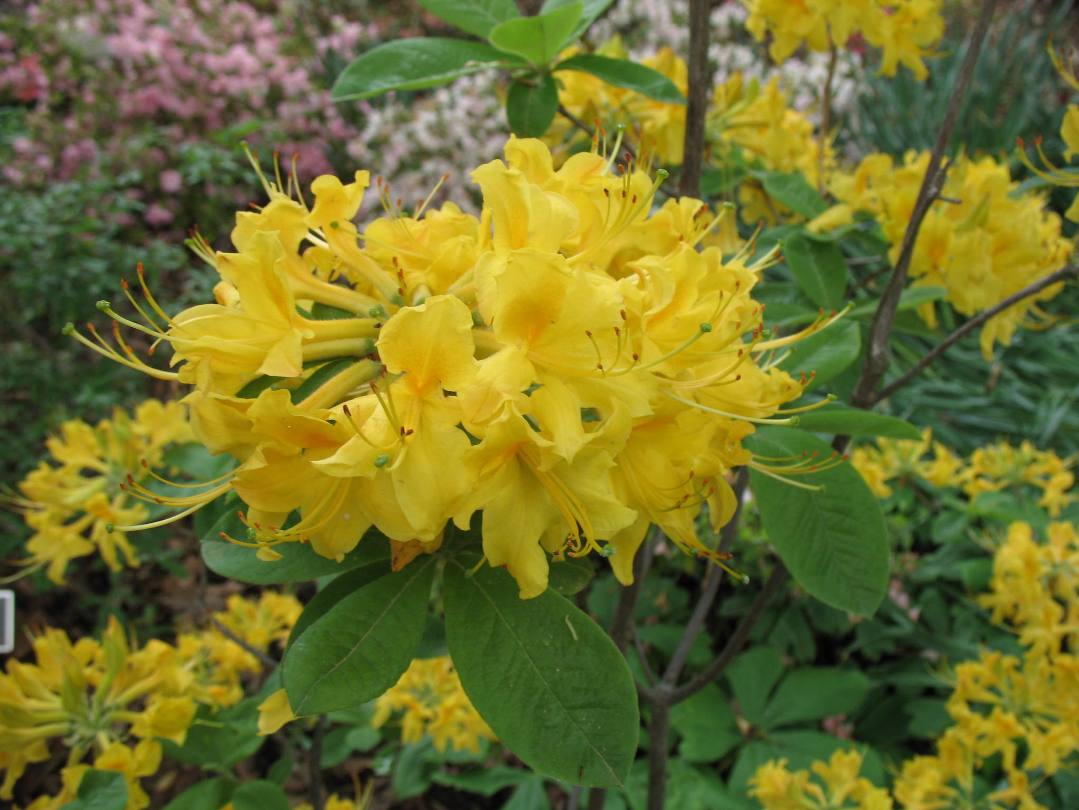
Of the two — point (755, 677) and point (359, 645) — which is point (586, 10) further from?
point (755, 677)

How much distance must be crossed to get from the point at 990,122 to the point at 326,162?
379cm

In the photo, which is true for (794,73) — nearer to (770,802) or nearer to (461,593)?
(770,802)

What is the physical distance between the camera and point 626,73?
1028 millimetres

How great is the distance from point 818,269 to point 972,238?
0.67 feet

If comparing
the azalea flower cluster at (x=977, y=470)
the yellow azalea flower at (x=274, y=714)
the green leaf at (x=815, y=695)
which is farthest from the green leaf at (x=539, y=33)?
the green leaf at (x=815, y=695)

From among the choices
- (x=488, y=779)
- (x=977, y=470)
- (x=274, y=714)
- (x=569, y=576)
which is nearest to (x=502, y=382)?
(x=569, y=576)

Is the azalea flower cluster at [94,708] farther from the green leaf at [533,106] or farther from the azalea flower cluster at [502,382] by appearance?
the green leaf at [533,106]

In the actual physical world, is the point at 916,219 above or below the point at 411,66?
below

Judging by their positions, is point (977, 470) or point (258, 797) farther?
point (977, 470)

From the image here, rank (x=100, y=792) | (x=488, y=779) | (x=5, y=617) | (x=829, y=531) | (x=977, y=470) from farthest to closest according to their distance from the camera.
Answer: (x=977, y=470) < (x=488, y=779) < (x=5, y=617) < (x=100, y=792) < (x=829, y=531)

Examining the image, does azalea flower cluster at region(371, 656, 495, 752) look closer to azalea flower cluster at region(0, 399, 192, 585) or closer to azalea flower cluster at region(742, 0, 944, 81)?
azalea flower cluster at region(0, 399, 192, 585)

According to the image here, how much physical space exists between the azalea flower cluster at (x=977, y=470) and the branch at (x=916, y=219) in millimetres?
1015

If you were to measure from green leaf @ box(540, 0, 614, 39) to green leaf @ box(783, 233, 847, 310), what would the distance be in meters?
0.38

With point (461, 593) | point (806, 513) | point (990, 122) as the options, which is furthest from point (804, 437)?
point (990, 122)
